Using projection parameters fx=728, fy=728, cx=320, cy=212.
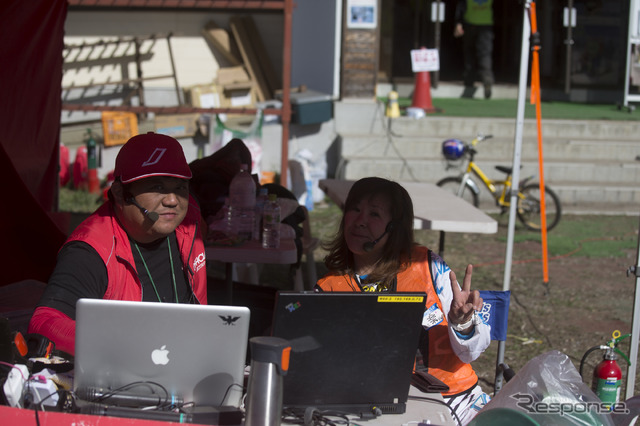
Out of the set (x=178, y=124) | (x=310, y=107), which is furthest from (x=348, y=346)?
(x=178, y=124)

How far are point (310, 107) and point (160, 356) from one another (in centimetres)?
773

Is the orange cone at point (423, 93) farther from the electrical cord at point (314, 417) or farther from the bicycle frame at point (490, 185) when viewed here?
the electrical cord at point (314, 417)

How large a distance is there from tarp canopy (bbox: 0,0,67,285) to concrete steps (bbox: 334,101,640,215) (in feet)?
14.5

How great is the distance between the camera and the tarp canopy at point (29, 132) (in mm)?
4430

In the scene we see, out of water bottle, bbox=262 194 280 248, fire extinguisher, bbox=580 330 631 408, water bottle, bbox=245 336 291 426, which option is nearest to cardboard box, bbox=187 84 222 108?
water bottle, bbox=262 194 280 248

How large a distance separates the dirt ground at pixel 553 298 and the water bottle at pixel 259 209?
1680 mm

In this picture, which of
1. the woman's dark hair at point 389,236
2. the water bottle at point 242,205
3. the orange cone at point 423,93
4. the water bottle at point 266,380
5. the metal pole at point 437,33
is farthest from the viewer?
the metal pole at point 437,33

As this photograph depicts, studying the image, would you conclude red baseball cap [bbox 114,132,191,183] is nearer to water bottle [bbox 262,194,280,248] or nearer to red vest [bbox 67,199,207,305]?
red vest [bbox 67,199,207,305]

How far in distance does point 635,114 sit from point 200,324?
1050cm

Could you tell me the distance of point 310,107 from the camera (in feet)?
31.1

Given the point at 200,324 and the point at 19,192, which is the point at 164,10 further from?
the point at 200,324

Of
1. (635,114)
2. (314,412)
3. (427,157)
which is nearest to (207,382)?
(314,412)

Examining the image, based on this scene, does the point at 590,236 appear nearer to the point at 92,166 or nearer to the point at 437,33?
the point at 437,33

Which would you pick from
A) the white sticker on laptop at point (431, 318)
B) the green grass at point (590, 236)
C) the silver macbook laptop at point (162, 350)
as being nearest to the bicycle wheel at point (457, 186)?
the green grass at point (590, 236)
